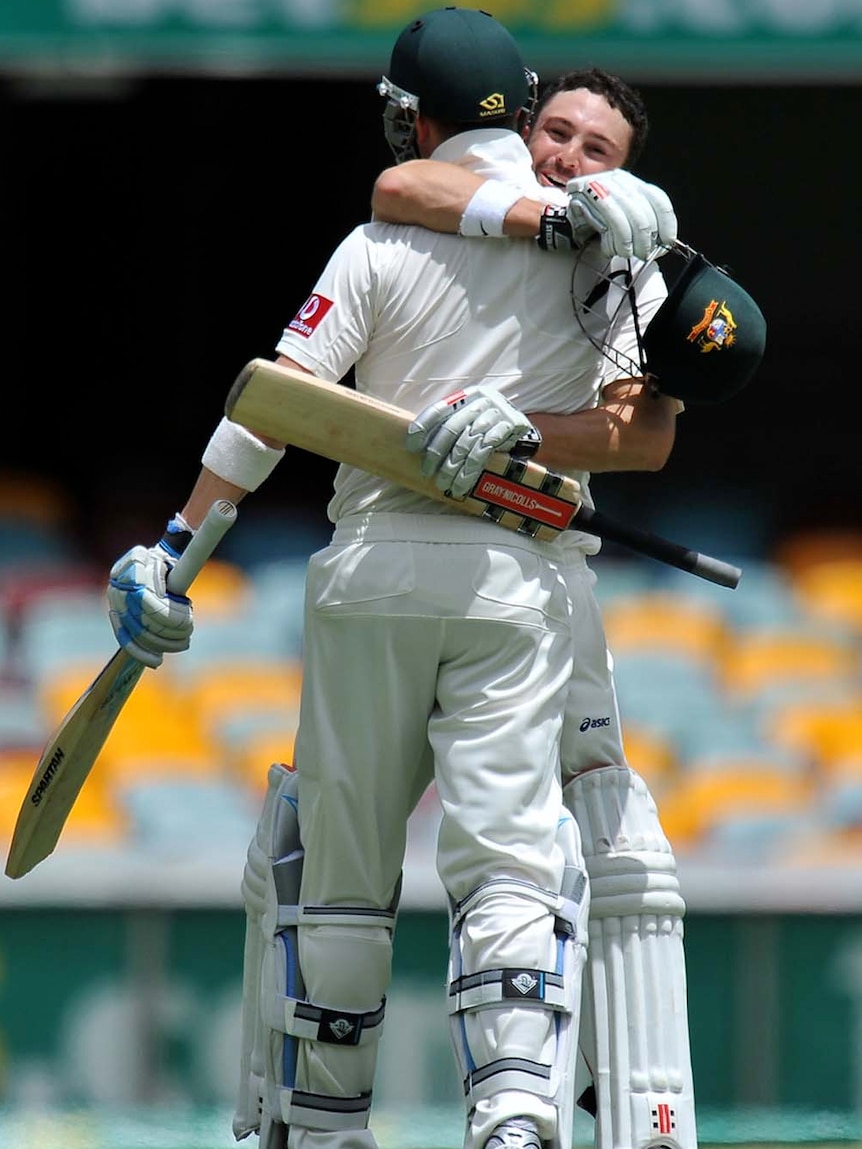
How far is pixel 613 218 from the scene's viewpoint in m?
2.26

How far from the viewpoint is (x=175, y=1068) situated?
3.87 m

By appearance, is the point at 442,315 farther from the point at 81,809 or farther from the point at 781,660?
the point at 781,660

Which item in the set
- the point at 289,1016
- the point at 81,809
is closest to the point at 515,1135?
the point at 289,1016

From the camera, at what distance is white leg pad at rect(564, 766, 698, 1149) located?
2471 millimetres

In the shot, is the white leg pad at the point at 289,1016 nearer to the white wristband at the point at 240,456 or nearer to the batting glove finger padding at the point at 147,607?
the batting glove finger padding at the point at 147,607

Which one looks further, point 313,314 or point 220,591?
point 220,591

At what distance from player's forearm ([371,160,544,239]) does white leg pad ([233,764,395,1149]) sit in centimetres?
72

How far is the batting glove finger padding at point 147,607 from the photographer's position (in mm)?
2379

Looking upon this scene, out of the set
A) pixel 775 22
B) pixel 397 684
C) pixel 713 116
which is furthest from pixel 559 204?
pixel 713 116

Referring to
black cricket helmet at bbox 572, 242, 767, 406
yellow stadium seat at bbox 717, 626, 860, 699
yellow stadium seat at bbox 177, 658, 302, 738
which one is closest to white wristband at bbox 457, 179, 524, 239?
black cricket helmet at bbox 572, 242, 767, 406

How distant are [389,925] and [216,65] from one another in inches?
121

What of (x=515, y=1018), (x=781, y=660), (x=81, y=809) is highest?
(x=781, y=660)

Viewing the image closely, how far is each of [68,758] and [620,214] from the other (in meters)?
1.00

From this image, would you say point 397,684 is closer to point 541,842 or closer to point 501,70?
point 541,842
